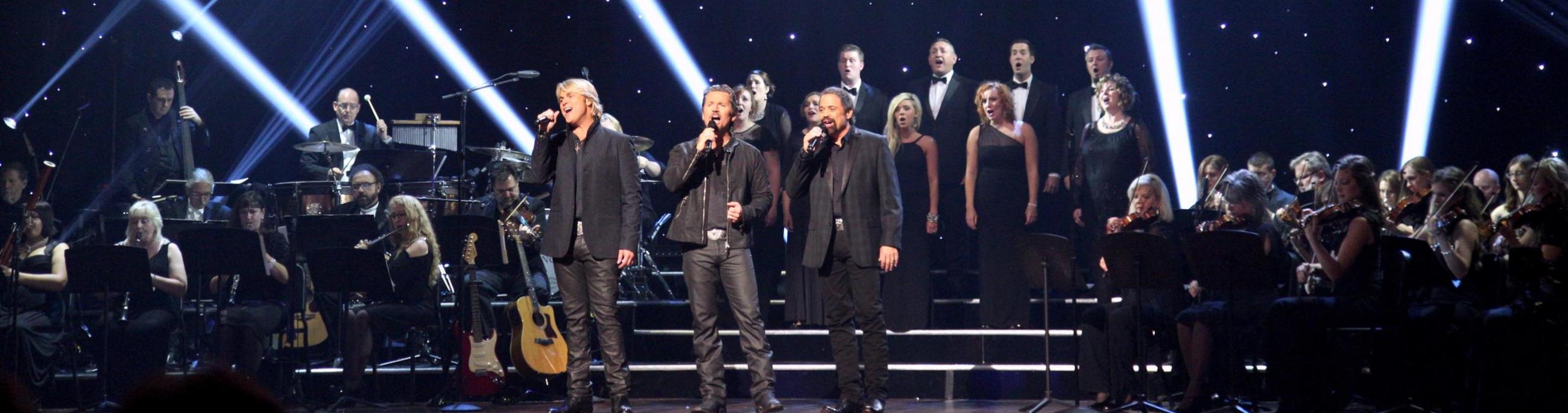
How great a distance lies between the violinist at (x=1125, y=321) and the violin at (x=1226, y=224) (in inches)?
9.4

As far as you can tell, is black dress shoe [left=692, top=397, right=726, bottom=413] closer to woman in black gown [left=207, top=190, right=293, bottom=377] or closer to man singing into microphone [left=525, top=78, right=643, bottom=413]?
man singing into microphone [left=525, top=78, right=643, bottom=413]

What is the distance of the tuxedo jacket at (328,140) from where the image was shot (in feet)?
32.0

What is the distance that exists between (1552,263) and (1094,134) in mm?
2742

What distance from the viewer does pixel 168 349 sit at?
8234mm

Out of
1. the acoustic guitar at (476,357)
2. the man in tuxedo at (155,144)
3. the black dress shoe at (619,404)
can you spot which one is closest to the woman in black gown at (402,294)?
the acoustic guitar at (476,357)

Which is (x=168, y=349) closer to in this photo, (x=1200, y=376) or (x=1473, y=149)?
(x=1200, y=376)

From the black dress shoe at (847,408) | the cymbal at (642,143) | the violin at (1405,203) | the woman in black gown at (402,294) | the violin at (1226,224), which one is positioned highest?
the cymbal at (642,143)

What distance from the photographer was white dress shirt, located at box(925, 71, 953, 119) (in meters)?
8.23

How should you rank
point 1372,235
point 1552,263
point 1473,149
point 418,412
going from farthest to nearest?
1. point 1473,149
2. point 418,412
3. point 1372,235
4. point 1552,263

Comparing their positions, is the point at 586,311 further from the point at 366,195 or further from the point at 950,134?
the point at 366,195

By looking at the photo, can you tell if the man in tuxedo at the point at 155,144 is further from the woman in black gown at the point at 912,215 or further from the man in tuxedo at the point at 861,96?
the woman in black gown at the point at 912,215

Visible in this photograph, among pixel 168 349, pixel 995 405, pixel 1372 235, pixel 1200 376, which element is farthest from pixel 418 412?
pixel 1372 235

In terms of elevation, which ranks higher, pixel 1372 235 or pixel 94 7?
pixel 94 7

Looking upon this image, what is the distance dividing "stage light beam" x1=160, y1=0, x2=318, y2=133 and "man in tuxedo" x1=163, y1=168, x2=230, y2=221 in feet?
6.36
